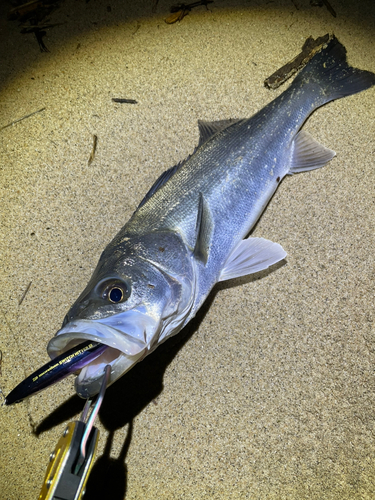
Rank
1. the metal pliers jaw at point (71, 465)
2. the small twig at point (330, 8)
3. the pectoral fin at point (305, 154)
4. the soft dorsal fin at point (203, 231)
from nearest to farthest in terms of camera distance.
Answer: the metal pliers jaw at point (71, 465) < the soft dorsal fin at point (203, 231) < the pectoral fin at point (305, 154) < the small twig at point (330, 8)

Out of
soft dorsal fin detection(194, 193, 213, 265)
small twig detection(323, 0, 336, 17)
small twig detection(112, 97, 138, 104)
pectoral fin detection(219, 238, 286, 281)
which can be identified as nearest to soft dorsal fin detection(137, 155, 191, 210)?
soft dorsal fin detection(194, 193, 213, 265)

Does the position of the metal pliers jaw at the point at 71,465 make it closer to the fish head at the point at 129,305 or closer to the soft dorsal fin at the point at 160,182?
the fish head at the point at 129,305

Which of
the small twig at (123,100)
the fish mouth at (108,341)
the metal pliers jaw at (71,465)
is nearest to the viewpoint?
the metal pliers jaw at (71,465)

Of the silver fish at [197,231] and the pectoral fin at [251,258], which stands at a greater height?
the silver fish at [197,231]

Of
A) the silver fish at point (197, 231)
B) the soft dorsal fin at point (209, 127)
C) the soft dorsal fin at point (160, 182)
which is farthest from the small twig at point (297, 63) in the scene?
the soft dorsal fin at point (160, 182)

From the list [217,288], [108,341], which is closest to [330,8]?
[217,288]

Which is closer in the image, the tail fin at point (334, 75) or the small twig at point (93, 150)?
the tail fin at point (334, 75)

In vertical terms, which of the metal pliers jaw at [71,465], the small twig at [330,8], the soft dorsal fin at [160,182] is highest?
the small twig at [330,8]

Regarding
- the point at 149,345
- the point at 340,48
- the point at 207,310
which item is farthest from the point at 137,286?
the point at 340,48
